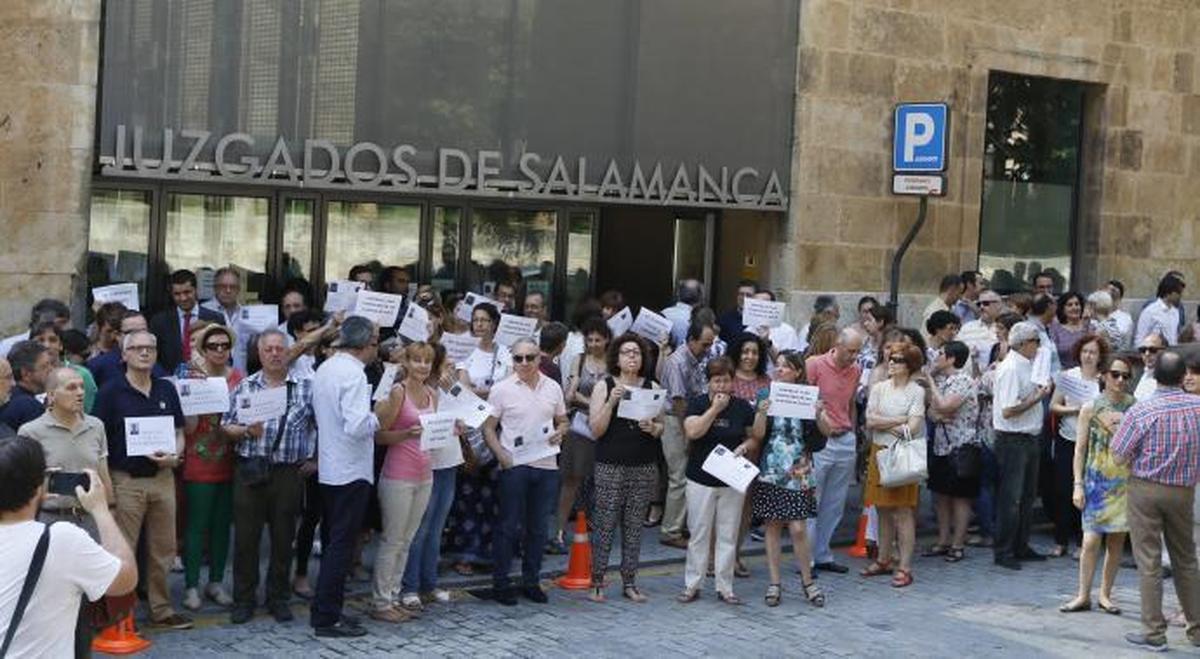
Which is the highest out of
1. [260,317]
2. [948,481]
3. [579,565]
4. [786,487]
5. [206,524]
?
[260,317]

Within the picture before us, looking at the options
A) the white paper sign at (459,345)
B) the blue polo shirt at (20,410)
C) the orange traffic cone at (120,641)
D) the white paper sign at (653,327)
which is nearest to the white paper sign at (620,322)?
the white paper sign at (653,327)

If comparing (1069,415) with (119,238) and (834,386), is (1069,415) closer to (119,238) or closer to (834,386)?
(834,386)

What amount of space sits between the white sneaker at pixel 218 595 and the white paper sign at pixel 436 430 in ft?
5.22

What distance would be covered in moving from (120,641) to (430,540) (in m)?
2.09

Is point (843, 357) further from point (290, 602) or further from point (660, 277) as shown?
point (660, 277)

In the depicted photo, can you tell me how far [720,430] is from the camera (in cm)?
1004

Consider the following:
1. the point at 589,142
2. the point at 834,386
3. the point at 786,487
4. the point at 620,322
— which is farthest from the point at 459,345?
the point at 589,142

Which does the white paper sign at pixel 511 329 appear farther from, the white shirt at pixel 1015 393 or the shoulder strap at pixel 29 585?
the shoulder strap at pixel 29 585

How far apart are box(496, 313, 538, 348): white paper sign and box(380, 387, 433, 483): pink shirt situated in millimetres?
2131

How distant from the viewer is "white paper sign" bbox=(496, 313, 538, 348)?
37.2 feet

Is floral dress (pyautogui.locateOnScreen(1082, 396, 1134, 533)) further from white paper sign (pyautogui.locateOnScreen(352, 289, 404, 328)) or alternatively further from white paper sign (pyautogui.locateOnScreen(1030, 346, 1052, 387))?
white paper sign (pyautogui.locateOnScreen(352, 289, 404, 328))

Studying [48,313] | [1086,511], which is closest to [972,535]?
[1086,511]

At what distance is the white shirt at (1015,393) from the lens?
38.2 feet

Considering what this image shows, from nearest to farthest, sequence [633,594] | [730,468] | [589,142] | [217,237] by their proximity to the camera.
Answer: [730,468] < [633,594] < [217,237] < [589,142]
